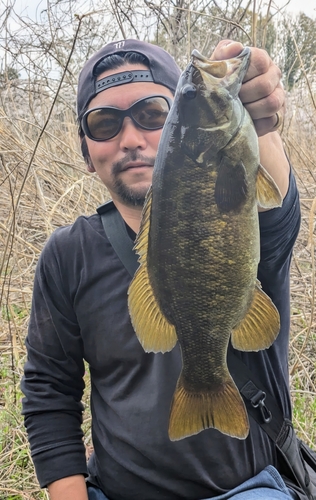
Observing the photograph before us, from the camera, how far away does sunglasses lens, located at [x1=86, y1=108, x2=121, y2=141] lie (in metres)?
1.52

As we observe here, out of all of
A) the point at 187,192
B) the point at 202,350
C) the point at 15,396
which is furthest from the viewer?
the point at 15,396

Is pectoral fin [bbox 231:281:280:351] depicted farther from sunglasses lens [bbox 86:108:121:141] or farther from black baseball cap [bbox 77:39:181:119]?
black baseball cap [bbox 77:39:181:119]

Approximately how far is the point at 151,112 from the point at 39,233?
2.51 meters

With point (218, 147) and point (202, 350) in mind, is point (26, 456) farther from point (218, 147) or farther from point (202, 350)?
point (218, 147)

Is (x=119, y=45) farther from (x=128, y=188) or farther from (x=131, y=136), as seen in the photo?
(x=128, y=188)

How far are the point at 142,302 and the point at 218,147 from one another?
1.35 feet

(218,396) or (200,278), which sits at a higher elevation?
(200,278)

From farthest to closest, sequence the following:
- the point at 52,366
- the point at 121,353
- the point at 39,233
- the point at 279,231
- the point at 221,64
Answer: the point at 39,233
the point at 52,366
the point at 121,353
the point at 279,231
the point at 221,64

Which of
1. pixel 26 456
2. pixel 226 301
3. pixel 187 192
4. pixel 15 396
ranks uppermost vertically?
pixel 187 192

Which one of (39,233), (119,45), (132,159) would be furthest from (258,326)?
(39,233)

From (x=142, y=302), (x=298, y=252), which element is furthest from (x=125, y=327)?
(x=298, y=252)

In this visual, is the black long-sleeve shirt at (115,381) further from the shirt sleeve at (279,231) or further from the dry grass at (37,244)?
the dry grass at (37,244)

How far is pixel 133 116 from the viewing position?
1497 millimetres

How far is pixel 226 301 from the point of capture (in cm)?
105
